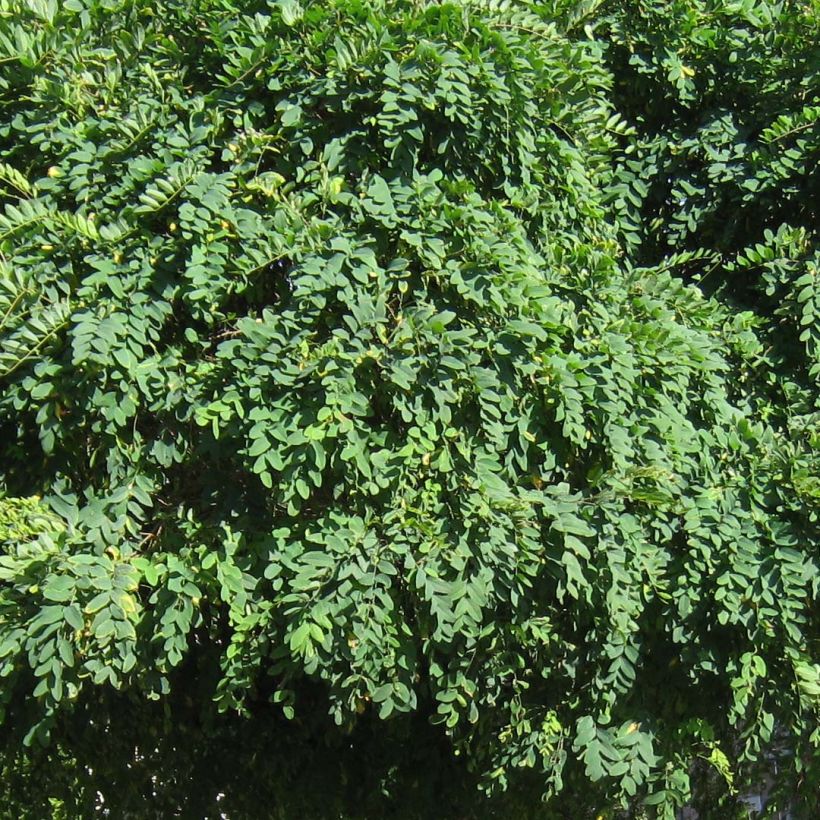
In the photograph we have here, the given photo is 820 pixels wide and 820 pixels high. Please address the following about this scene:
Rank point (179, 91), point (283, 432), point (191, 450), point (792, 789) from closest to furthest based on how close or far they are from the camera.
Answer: point (283, 432)
point (191, 450)
point (179, 91)
point (792, 789)

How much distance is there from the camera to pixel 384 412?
3711 millimetres

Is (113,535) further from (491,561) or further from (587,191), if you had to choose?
(587,191)

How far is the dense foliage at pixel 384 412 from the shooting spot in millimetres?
3439

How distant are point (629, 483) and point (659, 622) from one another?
0.55 meters

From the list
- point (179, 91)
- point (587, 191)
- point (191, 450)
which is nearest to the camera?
point (191, 450)

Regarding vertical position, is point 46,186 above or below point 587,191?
below

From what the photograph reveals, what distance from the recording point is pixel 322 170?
379cm

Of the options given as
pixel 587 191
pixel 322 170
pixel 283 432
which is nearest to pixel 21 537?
pixel 283 432

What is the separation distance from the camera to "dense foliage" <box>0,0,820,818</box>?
3439mm

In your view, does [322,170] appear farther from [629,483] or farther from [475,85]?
[629,483]

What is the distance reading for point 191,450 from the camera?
3678 mm

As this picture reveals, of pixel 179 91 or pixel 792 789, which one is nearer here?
pixel 179 91

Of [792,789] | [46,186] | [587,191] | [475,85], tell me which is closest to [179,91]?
[46,186]

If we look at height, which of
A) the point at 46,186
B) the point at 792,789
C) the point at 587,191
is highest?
the point at 587,191
